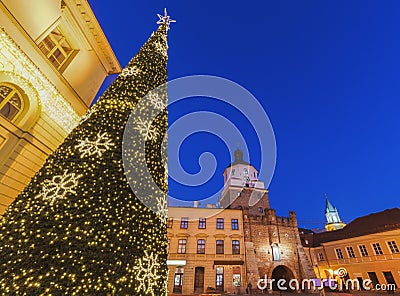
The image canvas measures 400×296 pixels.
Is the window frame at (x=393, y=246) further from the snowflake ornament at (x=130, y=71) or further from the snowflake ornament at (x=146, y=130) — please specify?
the snowflake ornament at (x=130, y=71)

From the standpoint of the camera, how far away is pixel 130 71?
5.67 metres

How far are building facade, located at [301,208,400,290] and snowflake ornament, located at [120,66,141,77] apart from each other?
2227 cm

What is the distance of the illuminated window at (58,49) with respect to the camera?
8117 millimetres

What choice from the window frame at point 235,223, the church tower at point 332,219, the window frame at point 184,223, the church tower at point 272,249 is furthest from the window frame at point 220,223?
the church tower at point 332,219

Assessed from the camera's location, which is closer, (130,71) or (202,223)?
(130,71)

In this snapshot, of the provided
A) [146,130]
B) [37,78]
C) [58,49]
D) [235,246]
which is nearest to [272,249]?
[235,246]

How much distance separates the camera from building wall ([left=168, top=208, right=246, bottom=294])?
20.9 metres

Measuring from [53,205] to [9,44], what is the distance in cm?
603

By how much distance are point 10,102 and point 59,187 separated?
5.58 meters

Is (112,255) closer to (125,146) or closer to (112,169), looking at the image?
(112,169)

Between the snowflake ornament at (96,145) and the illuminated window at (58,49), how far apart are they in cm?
638

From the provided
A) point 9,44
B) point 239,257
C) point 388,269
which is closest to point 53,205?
point 9,44

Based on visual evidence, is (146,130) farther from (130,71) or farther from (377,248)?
(377,248)

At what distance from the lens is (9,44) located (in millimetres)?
6062
